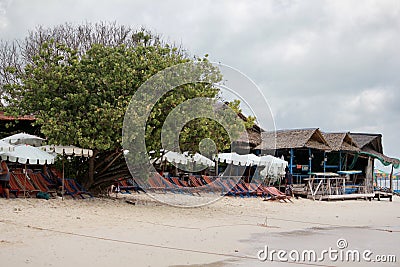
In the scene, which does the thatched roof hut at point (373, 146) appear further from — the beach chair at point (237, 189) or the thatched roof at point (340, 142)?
the beach chair at point (237, 189)

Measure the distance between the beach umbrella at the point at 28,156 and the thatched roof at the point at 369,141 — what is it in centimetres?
2112

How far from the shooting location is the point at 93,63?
590 inches

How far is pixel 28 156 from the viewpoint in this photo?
1399cm

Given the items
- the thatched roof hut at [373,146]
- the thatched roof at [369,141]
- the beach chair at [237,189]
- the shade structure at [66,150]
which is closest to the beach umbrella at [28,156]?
the shade structure at [66,150]

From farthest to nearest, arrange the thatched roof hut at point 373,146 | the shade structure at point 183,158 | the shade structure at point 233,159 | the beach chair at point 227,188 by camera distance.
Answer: the thatched roof hut at point 373,146, the shade structure at point 233,159, the beach chair at point 227,188, the shade structure at point 183,158

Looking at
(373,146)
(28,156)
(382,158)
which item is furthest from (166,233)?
(373,146)

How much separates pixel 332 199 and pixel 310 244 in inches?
544

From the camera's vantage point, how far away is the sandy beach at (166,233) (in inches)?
318

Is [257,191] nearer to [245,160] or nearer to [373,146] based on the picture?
[245,160]

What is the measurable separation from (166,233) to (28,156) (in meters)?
5.45

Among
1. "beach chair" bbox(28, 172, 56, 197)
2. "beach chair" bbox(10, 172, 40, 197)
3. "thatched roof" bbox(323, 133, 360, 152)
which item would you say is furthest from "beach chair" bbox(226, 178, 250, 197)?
"beach chair" bbox(10, 172, 40, 197)

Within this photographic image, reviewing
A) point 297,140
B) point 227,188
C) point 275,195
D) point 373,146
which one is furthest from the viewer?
point 373,146

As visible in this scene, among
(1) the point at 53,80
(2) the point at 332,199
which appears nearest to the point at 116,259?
(1) the point at 53,80

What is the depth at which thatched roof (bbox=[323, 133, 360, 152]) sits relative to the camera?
2670cm
